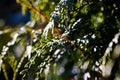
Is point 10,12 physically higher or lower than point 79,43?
higher

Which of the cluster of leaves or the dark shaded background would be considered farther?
the dark shaded background

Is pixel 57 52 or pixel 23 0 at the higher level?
pixel 23 0

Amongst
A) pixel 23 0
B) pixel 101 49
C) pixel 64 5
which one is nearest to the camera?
pixel 64 5

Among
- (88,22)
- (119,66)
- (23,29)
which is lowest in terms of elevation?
(119,66)

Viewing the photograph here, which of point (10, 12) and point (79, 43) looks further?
point (10, 12)

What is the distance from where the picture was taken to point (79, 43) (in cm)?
98

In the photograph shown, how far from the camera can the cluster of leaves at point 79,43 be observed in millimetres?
912

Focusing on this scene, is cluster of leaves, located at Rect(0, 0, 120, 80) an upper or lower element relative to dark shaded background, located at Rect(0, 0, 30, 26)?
lower

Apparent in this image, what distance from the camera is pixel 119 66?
1.01m

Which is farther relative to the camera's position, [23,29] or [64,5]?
[23,29]

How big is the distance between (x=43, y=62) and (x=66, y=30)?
105 mm

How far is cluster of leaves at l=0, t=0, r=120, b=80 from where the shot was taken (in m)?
0.91

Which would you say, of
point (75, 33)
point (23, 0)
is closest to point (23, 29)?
point (23, 0)

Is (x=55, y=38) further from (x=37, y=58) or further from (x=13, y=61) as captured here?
(x=13, y=61)
